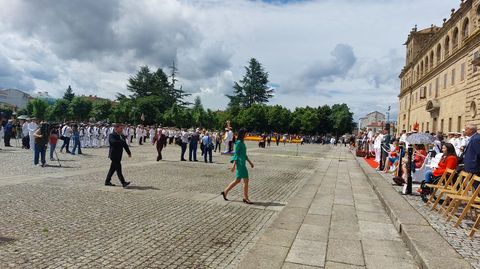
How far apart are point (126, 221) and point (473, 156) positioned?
684 centimetres

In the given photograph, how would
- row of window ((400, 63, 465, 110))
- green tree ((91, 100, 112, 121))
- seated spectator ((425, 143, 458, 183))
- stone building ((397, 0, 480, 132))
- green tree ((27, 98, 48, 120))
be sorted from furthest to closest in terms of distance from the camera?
green tree ((27, 98, 48, 120)) → green tree ((91, 100, 112, 121)) → row of window ((400, 63, 465, 110)) → stone building ((397, 0, 480, 132)) → seated spectator ((425, 143, 458, 183))

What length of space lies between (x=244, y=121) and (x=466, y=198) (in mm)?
84579

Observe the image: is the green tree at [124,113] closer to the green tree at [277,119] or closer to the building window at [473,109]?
the green tree at [277,119]

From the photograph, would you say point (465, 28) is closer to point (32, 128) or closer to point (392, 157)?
point (392, 157)

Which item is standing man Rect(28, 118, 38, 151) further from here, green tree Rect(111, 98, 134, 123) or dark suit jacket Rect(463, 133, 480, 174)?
green tree Rect(111, 98, 134, 123)

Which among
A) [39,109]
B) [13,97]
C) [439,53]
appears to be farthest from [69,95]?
[439,53]

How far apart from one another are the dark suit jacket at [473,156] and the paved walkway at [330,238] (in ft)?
6.30

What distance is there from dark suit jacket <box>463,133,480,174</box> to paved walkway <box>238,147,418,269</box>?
6.30ft

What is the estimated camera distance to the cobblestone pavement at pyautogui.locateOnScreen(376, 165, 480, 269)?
5277mm

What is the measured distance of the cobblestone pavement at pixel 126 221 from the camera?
5023 mm

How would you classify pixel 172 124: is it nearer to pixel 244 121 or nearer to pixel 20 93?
pixel 244 121

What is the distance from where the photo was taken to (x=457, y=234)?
6.36m

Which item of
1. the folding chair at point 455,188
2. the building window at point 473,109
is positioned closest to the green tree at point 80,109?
the building window at point 473,109

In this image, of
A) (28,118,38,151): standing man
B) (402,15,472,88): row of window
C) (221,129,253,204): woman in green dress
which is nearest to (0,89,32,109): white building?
(402,15,472,88): row of window
